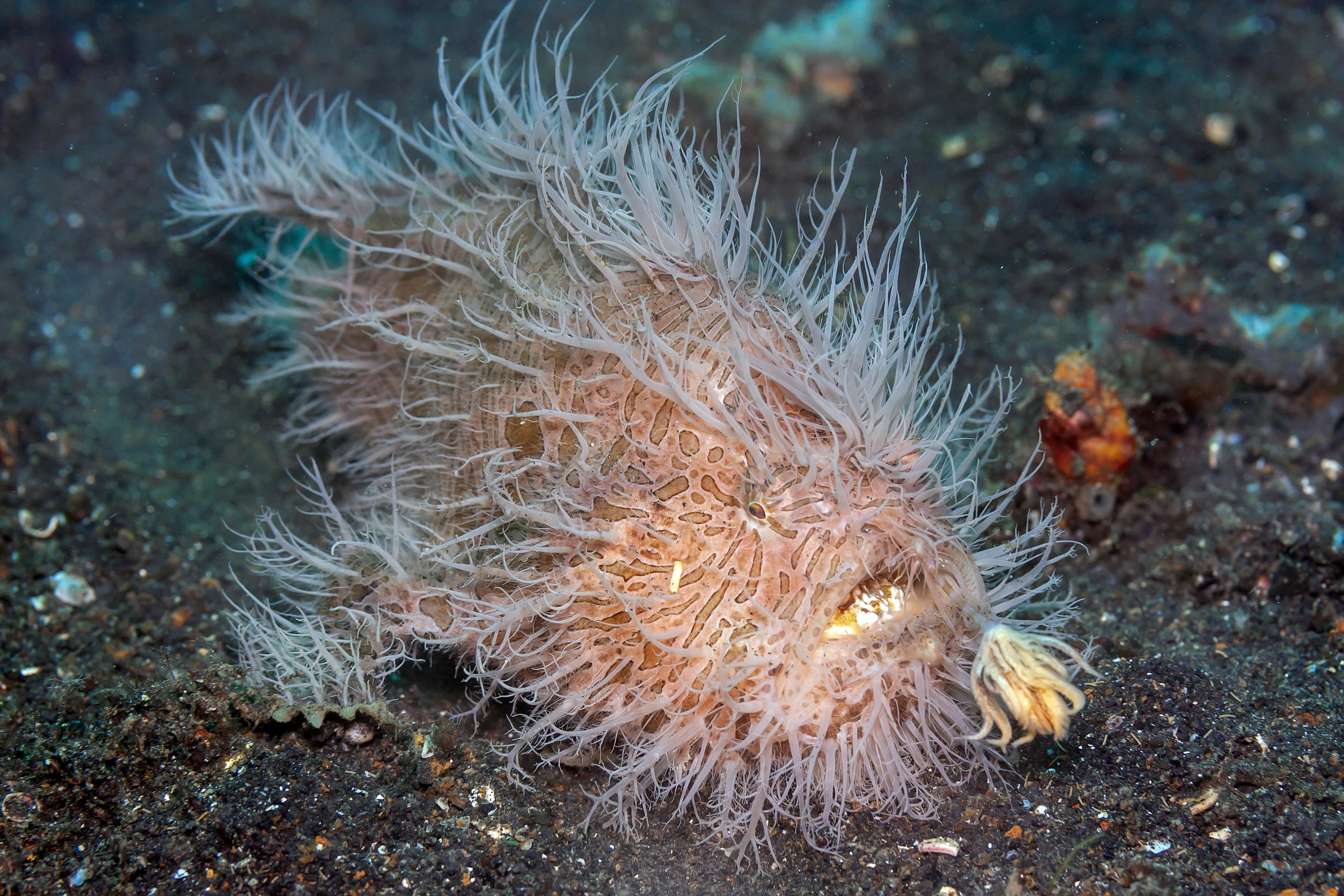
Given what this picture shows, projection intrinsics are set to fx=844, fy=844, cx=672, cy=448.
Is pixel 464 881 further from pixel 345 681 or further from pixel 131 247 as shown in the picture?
pixel 131 247

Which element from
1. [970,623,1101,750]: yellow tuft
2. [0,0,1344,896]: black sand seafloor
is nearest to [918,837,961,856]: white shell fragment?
[0,0,1344,896]: black sand seafloor

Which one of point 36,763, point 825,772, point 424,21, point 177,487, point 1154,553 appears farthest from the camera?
point 424,21

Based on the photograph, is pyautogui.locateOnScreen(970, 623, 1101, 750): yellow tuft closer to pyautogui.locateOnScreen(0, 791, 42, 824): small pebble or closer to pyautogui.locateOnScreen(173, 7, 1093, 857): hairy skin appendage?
pyautogui.locateOnScreen(173, 7, 1093, 857): hairy skin appendage

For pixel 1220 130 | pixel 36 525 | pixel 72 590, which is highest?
pixel 1220 130

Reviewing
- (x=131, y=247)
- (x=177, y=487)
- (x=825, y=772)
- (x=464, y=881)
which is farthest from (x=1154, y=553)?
(x=131, y=247)

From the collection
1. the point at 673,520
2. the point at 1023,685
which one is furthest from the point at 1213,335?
the point at 673,520

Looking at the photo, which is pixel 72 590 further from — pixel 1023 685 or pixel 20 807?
pixel 1023 685
